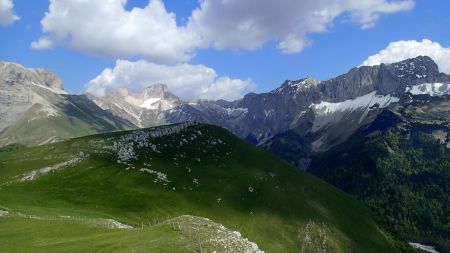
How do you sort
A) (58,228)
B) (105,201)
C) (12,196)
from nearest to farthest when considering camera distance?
1. (58,228)
2. (12,196)
3. (105,201)

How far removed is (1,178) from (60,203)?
3490 cm

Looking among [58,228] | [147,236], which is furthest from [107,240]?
[58,228]

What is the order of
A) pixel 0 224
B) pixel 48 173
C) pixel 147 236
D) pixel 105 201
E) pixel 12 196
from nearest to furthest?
pixel 147 236, pixel 0 224, pixel 12 196, pixel 105 201, pixel 48 173

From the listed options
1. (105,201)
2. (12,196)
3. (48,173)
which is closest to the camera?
(12,196)

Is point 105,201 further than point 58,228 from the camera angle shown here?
Yes

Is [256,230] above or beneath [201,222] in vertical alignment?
beneath

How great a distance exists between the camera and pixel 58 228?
90.8 m

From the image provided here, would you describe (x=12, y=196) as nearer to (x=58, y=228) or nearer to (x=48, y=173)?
(x=48, y=173)

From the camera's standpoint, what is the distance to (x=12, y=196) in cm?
15588

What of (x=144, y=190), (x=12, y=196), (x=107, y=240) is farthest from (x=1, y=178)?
(x=107, y=240)

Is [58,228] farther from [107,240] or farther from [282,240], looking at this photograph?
[282,240]

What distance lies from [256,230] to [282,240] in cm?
1126

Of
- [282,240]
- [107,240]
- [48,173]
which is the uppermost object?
[48,173]

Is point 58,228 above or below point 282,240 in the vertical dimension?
above
